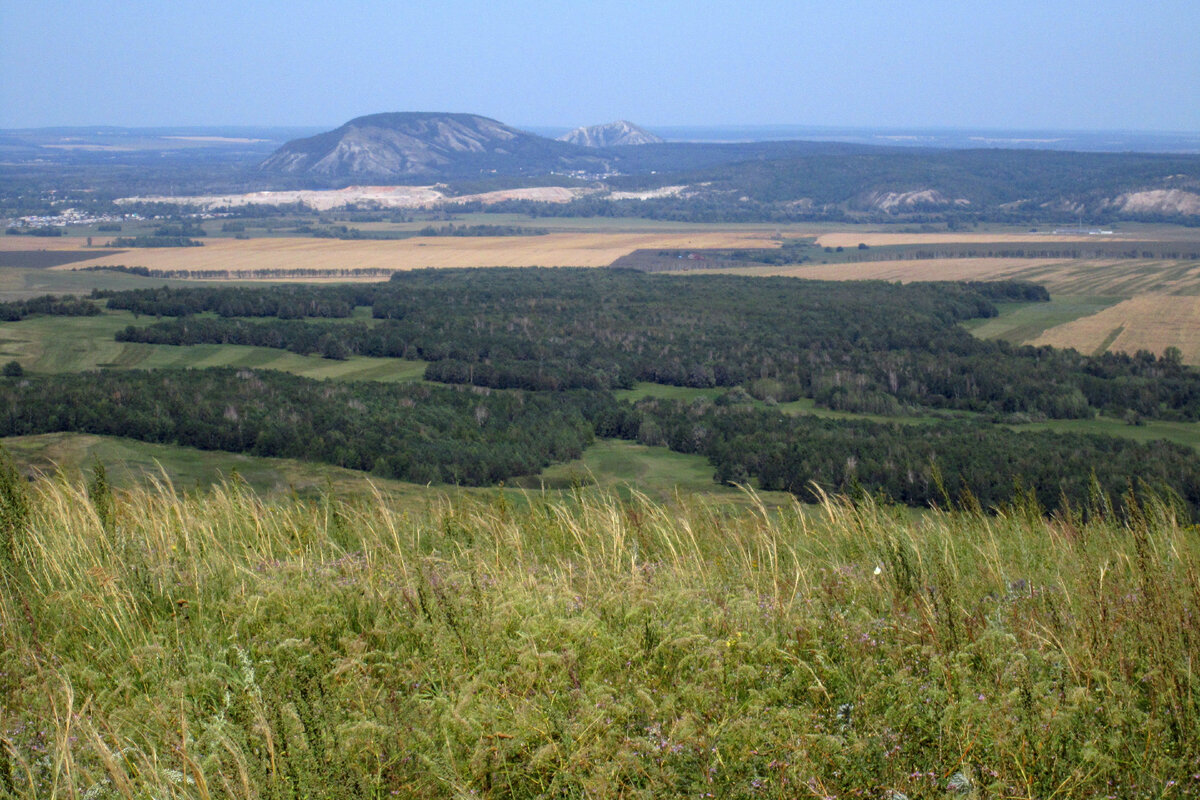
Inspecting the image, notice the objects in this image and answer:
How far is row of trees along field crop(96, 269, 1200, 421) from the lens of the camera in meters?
38.8

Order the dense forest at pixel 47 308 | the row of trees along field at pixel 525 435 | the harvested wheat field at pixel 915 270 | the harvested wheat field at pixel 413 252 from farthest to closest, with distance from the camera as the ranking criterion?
the harvested wheat field at pixel 413 252 → the harvested wheat field at pixel 915 270 → the dense forest at pixel 47 308 → the row of trees along field at pixel 525 435

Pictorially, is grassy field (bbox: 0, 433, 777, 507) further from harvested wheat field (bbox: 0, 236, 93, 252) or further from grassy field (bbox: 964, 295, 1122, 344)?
harvested wheat field (bbox: 0, 236, 93, 252)

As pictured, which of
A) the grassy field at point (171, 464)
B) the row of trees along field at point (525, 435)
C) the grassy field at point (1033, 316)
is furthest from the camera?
the grassy field at point (1033, 316)

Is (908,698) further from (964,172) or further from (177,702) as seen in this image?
(964,172)

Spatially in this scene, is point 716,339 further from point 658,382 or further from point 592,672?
point 592,672

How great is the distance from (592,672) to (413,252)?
9461 centimetres

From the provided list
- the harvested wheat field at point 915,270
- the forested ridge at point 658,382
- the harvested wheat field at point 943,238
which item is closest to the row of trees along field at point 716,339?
the forested ridge at point 658,382

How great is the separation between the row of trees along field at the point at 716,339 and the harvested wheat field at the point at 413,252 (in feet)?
59.2

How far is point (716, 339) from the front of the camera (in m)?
50.9

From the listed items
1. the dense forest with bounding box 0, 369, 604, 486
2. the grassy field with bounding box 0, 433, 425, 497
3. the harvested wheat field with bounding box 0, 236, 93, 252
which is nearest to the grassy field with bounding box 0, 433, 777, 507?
the grassy field with bounding box 0, 433, 425, 497

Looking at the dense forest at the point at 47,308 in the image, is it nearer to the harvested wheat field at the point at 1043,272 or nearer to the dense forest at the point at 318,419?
the dense forest at the point at 318,419

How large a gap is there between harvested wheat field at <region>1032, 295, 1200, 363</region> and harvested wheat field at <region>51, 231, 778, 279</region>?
43.5m

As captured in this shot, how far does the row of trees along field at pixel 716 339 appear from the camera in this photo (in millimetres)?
38844

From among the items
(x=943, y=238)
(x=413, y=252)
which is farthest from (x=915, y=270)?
(x=413, y=252)
